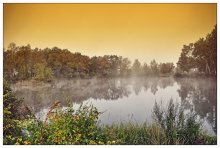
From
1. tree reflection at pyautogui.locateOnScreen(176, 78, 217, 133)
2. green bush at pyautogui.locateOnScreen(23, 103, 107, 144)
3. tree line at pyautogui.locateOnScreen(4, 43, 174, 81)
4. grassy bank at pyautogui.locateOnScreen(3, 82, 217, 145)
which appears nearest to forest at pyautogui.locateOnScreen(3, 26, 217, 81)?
tree line at pyautogui.locateOnScreen(4, 43, 174, 81)

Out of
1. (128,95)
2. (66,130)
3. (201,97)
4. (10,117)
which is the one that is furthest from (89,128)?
(201,97)

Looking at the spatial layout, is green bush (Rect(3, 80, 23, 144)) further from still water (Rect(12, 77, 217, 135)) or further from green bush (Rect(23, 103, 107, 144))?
green bush (Rect(23, 103, 107, 144))

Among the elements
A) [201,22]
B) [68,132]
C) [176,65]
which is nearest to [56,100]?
[68,132]

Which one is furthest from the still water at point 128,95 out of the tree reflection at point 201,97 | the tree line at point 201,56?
the tree line at point 201,56

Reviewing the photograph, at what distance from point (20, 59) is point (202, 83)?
2031mm

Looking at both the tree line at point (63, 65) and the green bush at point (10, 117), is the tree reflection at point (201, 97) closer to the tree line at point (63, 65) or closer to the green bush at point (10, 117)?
the tree line at point (63, 65)

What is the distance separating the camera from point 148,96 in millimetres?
6246

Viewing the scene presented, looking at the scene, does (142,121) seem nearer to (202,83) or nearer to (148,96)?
(148,96)

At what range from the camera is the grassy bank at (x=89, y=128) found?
597 cm

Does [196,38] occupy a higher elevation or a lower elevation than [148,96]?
higher

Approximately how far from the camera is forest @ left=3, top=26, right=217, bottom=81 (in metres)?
6.25

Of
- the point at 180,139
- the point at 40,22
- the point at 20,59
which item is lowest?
the point at 180,139

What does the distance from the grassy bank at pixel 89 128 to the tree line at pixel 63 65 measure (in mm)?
293

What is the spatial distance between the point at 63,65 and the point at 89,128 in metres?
0.84
